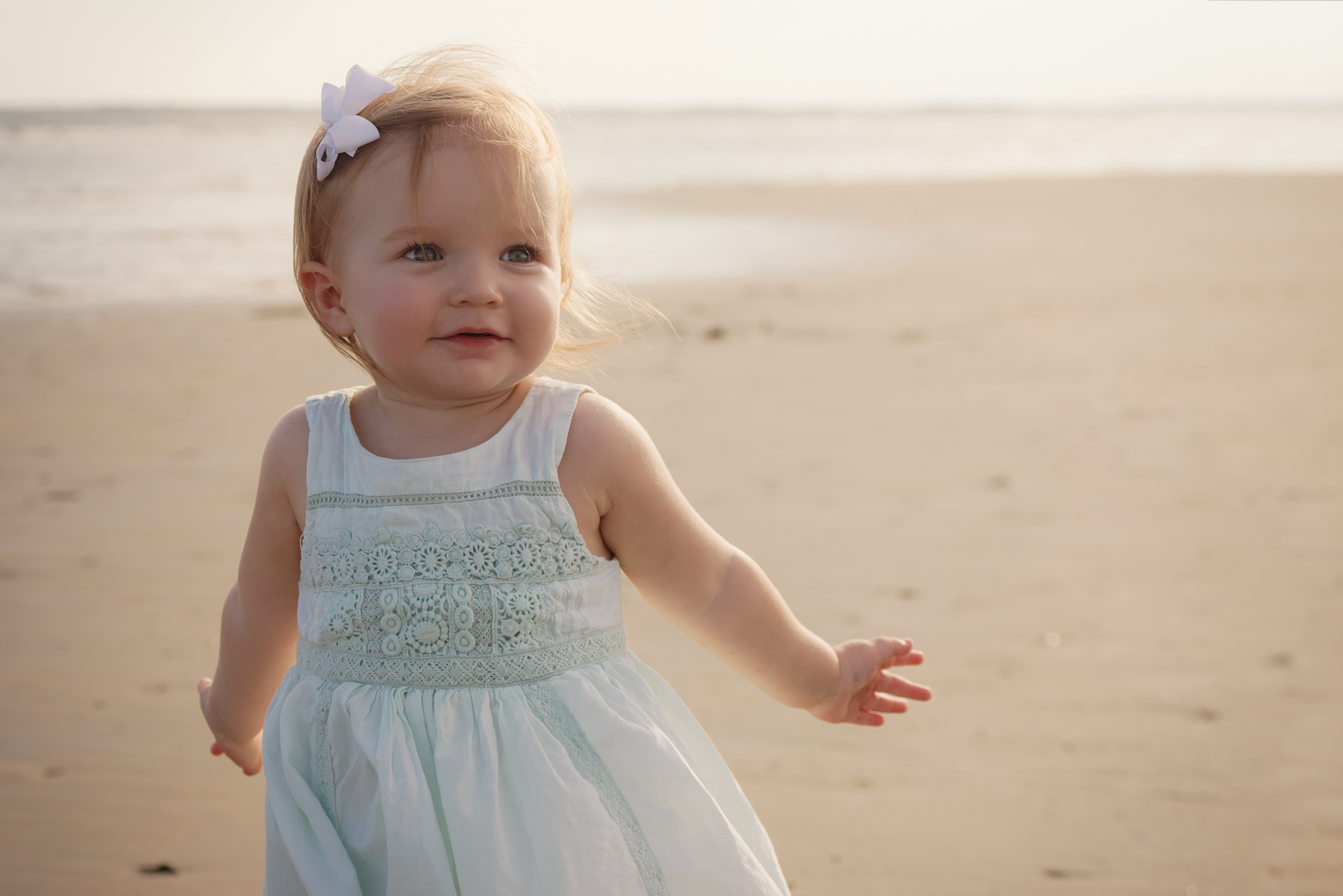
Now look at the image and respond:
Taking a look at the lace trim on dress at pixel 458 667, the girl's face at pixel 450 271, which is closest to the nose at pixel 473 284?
the girl's face at pixel 450 271

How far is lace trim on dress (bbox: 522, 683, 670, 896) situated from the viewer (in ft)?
4.06

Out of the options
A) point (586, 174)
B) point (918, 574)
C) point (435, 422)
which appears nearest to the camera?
point (435, 422)

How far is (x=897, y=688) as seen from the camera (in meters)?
1.57

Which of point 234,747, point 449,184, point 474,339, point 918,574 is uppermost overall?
point 449,184

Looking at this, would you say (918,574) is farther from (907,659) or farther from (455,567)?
(455,567)

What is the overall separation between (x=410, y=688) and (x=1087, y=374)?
553 centimetres

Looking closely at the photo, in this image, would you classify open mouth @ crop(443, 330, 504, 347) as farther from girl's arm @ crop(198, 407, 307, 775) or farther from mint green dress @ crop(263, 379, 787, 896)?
girl's arm @ crop(198, 407, 307, 775)

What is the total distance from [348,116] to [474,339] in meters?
0.31

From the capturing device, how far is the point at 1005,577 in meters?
3.60

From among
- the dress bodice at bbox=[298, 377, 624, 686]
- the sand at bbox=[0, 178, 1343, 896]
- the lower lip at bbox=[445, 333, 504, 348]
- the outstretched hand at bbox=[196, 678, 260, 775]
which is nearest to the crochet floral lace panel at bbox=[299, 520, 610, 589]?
the dress bodice at bbox=[298, 377, 624, 686]

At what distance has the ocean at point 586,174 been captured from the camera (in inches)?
428

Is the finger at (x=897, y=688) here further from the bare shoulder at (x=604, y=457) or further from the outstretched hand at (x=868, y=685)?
the bare shoulder at (x=604, y=457)

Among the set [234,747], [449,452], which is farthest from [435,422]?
[234,747]

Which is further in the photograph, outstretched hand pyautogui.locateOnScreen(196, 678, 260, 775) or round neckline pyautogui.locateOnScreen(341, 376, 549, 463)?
outstretched hand pyautogui.locateOnScreen(196, 678, 260, 775)
